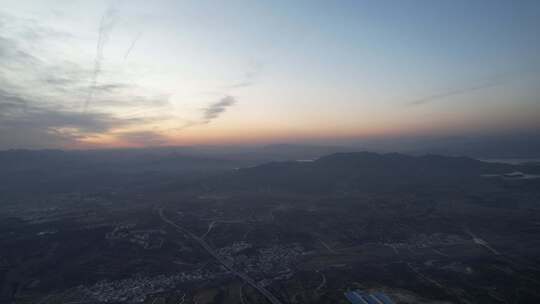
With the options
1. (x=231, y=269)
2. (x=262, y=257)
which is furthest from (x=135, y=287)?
(x=262, y=257)

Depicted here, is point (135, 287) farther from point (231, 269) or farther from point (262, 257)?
point (262, 257)

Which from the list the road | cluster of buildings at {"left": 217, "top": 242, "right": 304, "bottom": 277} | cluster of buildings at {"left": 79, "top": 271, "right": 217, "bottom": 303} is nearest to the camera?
the road

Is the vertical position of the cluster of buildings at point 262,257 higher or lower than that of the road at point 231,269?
lower

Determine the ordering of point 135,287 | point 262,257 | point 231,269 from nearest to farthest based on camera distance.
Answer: point 135,287 < point 231,269 < point 262,257

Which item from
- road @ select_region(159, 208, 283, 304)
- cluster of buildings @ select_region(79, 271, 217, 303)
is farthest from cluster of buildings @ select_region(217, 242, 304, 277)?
cluster of buildings @ select_region(79, 271, 217, 303)

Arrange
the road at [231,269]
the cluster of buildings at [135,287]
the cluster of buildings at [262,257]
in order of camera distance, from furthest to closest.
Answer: the cluster of buildings at [262,257] → the cluster of buildings at [135,287] → the road at [231,269]

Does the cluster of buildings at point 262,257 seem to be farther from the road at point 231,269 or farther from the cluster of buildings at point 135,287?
the cluster of buildings at point 135,287

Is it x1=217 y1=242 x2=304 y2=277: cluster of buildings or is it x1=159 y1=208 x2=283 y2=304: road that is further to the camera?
x1=217 y1=242 x2=304 y2=277: cluster of buildings

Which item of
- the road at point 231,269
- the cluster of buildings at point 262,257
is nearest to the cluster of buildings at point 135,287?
the road at point 231,269

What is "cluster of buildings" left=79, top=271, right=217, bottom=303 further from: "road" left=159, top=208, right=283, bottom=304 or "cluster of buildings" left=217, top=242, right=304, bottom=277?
"cluster of buildings" left=217, top=242, right=304, bottom=277

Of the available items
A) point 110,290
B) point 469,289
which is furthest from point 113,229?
point 469,289

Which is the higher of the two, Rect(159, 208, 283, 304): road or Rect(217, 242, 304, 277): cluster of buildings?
Rect(159, 208, 283, 304): road
